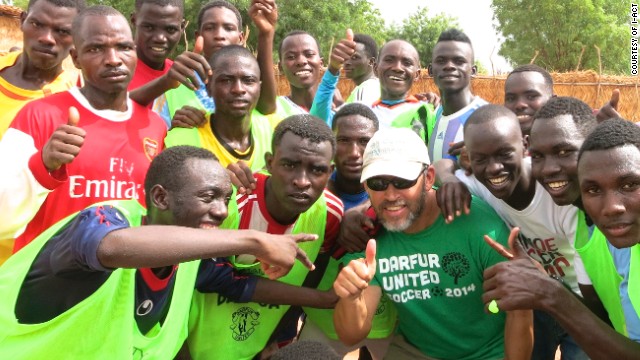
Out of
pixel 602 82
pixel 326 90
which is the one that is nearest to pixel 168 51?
pixel 326 90

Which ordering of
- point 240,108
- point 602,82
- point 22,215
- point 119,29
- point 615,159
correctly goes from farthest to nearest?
point 602,82, point 240,108, point 119,29, point 22,215, point 615,159

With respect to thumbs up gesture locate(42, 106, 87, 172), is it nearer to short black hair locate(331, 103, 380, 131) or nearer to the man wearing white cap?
the man wearing white cap

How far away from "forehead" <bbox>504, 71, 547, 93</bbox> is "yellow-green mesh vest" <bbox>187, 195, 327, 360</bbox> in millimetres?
1819

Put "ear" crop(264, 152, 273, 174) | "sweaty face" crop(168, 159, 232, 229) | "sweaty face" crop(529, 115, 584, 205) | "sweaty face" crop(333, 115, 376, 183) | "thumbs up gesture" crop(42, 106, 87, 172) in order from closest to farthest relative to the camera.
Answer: "sweaty face" crop(168, 159, 232, 229)
"thumbs up gesture" crop(42, 106, 87, 172)
"sweaty face" crop(529, 115, 584, 205)
"ear" crop(264, 152, 273, 174)
"sweaty face" crop(333, 115, 376, 183)

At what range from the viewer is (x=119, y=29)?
361cm

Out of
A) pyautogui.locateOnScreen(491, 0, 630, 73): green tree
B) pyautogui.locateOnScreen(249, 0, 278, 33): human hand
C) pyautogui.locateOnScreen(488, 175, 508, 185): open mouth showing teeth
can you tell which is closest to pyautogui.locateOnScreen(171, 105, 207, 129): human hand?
pyautogui.locateOnScreen(249, 0, 278, 33): human hand

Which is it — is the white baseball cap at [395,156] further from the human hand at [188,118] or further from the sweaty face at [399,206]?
the human hand at [188,118]

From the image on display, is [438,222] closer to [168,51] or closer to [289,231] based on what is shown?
[289,231]

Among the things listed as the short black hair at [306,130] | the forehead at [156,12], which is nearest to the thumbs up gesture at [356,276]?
the short black hair at [306,130]

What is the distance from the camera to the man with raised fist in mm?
3221

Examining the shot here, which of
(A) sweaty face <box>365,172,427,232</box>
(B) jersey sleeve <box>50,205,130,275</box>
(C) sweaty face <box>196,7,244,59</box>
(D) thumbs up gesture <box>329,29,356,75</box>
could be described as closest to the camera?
(B) jersey sleeve <box>50,205,130,275</box>

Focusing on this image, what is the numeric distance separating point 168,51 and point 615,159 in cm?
318

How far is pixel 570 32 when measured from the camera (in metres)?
33.0

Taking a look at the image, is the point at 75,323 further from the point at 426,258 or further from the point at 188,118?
the point at 426,258
